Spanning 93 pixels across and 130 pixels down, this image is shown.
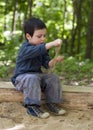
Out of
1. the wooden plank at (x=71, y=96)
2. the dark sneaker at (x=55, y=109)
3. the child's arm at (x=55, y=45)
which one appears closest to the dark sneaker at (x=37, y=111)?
the dark sneaker at (x=55, y=109)

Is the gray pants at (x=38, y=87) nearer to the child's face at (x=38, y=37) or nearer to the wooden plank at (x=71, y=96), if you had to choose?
the wooden plank at (x=71, y=96)

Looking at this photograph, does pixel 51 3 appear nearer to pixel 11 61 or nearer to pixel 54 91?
pixel 11 61

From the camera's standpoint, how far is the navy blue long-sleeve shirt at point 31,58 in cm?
418

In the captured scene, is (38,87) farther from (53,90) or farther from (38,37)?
(38,37)

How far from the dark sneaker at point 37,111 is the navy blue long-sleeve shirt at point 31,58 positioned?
1.52 ft

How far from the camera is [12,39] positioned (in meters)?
12.7

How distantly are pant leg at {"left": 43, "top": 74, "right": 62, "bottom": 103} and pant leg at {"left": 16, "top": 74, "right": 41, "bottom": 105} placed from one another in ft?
0.49

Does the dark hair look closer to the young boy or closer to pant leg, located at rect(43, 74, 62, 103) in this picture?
the young boy

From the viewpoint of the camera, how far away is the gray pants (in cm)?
432

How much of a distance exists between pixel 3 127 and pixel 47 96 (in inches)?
28.8

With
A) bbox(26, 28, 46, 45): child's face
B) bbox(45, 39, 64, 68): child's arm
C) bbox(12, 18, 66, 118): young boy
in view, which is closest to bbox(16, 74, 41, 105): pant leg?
bbox(12, 18, 66, 118): young boy

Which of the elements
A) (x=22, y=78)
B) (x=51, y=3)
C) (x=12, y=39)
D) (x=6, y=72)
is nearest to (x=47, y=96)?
(x=22, y=78)

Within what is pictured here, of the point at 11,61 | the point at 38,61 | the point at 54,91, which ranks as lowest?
the point at 11,61

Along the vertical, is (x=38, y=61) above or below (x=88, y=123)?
above
